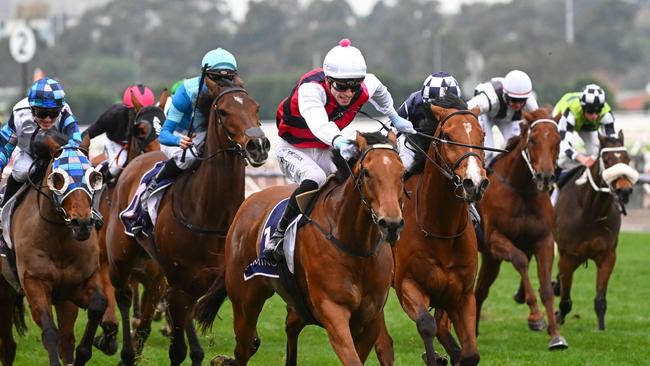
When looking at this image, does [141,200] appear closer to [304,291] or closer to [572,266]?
[304,291]

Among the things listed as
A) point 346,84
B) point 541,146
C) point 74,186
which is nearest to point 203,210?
point 74,186

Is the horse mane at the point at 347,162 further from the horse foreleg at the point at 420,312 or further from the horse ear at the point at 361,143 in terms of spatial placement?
the horse foreleg at the point at 420,312

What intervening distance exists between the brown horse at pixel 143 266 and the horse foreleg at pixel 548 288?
291 centimetres

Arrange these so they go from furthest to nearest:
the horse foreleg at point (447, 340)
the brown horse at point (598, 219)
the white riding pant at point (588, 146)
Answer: the white riding pant at point (588, 146), the brown horse at point (598, 219), the horse foreleg at point (447, 340)

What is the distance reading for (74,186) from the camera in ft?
26.2

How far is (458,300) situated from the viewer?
7.93 m

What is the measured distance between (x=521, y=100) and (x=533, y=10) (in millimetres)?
77220

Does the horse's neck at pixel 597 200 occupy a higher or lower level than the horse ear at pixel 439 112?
lower

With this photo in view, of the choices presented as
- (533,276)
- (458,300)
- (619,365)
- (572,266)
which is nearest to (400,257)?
(458,300)

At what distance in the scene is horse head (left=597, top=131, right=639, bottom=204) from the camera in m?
11.2

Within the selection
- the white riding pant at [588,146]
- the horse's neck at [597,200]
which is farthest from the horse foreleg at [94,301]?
the white riding pant at [588,146]

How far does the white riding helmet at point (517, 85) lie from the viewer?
34.4ft

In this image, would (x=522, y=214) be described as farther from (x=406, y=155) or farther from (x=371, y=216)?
(x=371, y=216)

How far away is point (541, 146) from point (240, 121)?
2704 millimetres
